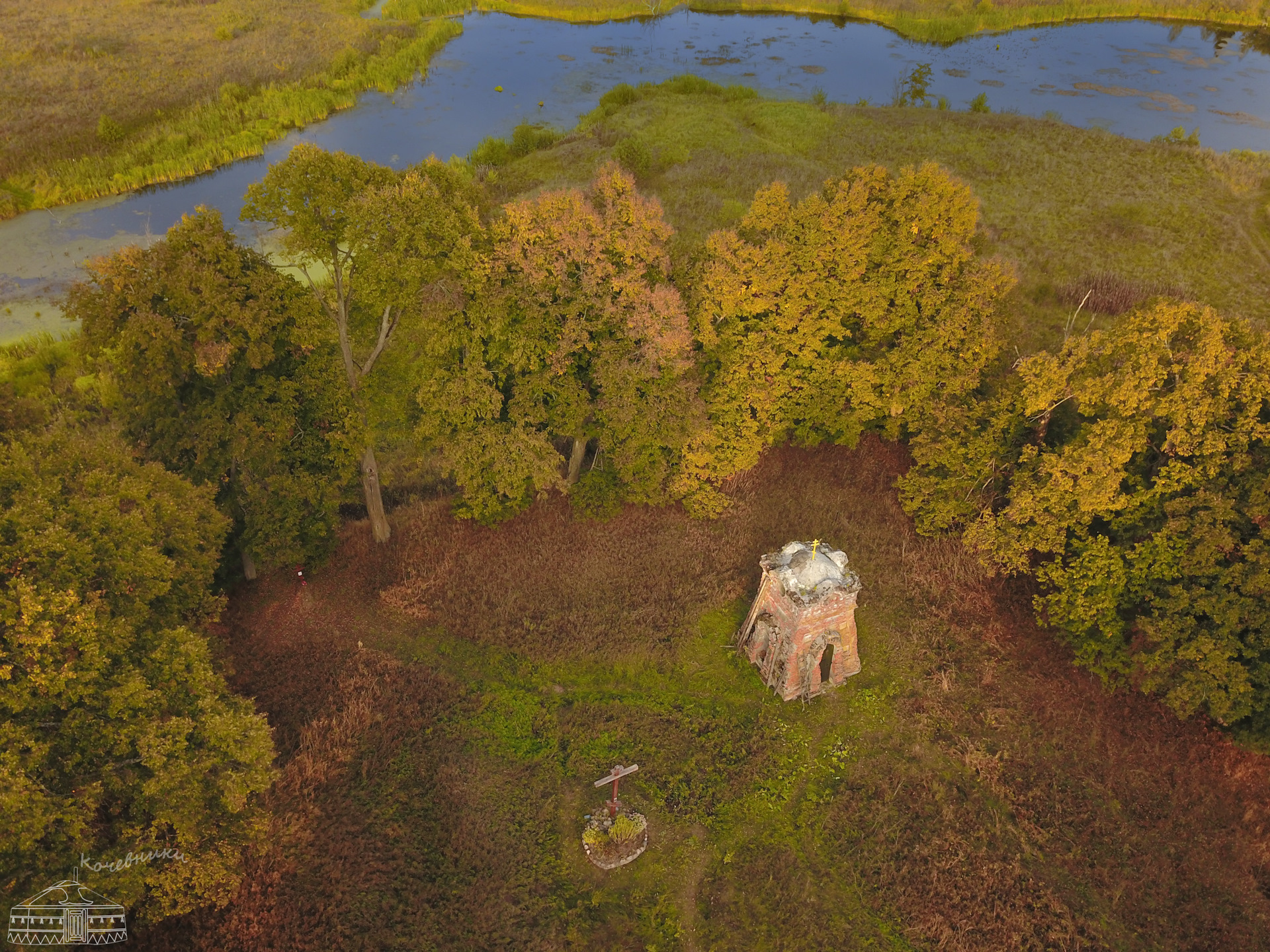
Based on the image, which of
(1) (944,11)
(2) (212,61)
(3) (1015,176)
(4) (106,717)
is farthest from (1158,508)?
(1) (944,11)

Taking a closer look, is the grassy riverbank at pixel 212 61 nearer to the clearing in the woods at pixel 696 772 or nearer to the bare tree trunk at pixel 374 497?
the bare tree trunk at pixel 374 497

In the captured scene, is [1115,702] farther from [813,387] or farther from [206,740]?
[206,740]

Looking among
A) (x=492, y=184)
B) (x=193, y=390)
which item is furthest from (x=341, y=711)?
(x=492, y=184)

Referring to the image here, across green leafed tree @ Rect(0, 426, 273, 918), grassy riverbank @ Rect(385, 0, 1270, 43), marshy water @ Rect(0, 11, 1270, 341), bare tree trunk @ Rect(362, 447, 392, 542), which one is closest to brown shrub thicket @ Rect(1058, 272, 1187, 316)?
marshy water @ Rect(0, 11, 1270, 341)

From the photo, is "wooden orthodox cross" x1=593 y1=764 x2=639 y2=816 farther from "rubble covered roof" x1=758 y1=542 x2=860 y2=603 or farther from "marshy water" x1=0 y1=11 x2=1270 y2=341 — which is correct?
"marshy water" x1=0 y1=11 x2=1270 y2=341

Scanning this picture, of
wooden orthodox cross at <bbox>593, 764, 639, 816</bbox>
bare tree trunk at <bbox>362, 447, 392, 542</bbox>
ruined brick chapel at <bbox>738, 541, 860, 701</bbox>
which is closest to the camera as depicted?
wooden orthodox cross at <bbox>593, 764, 639, 816</bbox>

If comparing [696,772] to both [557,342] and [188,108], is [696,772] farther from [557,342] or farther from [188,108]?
[188,108]
